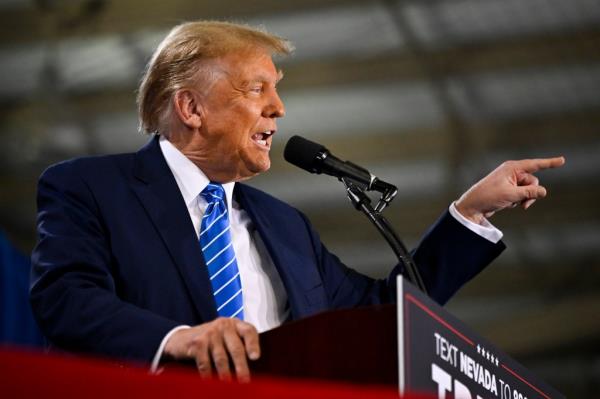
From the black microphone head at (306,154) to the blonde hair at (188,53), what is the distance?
438 millimetres

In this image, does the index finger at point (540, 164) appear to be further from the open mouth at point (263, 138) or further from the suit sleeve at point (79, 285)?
the suit sleeve at point (79, 285)

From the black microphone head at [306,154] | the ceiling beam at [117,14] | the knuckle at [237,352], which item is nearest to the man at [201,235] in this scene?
the knuckle at [237,352]

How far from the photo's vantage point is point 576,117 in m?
5.12

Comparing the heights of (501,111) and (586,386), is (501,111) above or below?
above

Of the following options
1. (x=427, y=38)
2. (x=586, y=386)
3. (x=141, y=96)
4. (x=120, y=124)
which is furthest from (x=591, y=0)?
(x=586, y=386)

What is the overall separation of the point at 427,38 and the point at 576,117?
86cm

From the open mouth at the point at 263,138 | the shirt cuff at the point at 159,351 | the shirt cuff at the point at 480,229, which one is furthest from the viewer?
the open mouth at the point at 263,138

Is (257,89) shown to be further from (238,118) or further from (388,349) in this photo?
(388,349)

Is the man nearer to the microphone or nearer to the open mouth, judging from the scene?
the open mouth

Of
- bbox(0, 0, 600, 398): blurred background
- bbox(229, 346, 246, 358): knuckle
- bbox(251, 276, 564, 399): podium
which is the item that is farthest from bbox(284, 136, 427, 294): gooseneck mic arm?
bbox(0, 0, 600, 398): blurred background

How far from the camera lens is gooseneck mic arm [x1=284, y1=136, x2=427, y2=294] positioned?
195cm

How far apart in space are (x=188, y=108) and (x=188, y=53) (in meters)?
0.12

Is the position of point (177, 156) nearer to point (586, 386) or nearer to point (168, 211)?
point (168, 211)

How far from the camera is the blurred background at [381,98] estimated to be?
459cm
